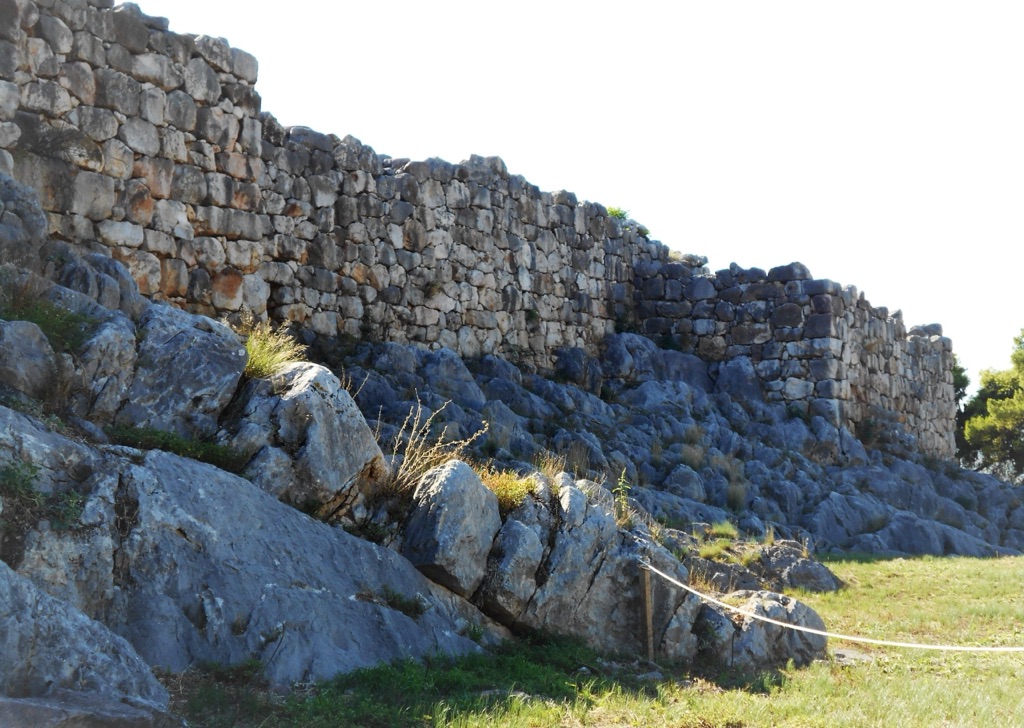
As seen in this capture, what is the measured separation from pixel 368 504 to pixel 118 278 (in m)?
3.42

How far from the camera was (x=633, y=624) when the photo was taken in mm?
10070

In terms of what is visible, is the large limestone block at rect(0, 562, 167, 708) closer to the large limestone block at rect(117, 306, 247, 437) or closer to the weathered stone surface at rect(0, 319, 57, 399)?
the weathered stone surface at rect(0, 319, 57, 399)

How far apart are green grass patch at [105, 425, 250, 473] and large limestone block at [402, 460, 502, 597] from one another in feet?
5.51

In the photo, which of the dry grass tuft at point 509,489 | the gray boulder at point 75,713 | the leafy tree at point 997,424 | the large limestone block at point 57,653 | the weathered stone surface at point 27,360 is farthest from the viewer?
the leafy tree at point 997,424

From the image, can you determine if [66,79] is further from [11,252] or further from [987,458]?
[987,458]

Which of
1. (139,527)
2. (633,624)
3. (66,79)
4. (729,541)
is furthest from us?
(729,541)

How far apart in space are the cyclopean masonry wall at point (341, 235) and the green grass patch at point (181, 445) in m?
4.81

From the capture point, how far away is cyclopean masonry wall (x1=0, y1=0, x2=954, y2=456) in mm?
12195

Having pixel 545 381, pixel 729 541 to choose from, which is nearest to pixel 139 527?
pixel 729 541

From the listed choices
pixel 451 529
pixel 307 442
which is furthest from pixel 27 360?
pixel 451 529

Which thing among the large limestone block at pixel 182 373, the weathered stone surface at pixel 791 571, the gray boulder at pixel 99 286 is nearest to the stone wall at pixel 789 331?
the weathered stone surface at pixel 791 571

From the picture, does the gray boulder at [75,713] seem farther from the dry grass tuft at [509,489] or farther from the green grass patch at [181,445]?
the dry grass tuft at [509,489]

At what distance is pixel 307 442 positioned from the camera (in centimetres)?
894

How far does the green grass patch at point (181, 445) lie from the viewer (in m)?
8.01
